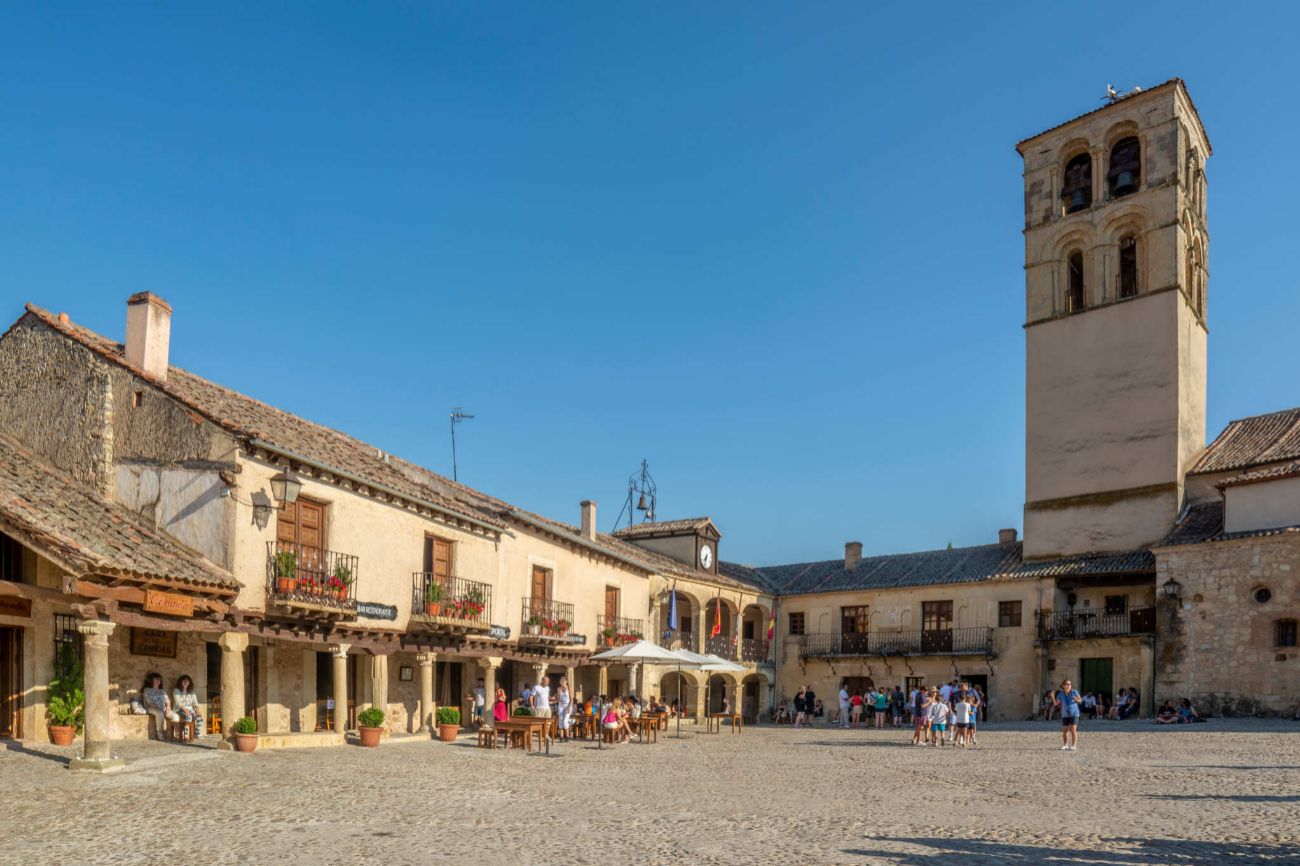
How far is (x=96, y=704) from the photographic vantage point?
15.4m

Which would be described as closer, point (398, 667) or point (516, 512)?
point (398, 667)

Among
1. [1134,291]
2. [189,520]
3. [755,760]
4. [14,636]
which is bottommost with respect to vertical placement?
[755,760]

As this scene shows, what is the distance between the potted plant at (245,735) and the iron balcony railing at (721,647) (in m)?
22.6

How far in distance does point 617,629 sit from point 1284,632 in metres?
17.3

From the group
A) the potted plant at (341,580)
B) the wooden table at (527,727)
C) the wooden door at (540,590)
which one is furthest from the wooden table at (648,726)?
the potted plant at (341,580)

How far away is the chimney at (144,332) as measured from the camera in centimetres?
2173

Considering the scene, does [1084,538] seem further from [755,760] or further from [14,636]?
[14,636]

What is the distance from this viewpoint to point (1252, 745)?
21578 millimetres

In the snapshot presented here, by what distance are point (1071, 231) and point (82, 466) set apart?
101 feet

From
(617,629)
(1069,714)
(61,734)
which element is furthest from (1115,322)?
(61,734)

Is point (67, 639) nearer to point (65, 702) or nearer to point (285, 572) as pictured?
point (65, 702)

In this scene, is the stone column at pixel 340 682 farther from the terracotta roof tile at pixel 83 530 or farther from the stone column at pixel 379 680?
the terracotta roof tile at pixel 83 530

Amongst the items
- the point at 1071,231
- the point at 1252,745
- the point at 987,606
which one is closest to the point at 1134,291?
the point at 1071,231

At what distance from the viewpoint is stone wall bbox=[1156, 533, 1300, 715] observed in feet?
96.8
